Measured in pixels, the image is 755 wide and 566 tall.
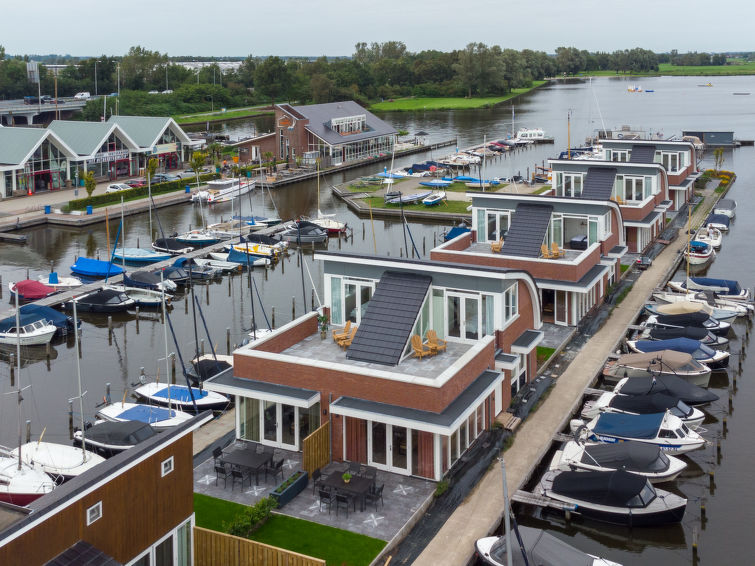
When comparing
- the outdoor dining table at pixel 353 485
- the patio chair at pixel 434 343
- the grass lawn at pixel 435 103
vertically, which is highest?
the grass lawn at pixel 435 103

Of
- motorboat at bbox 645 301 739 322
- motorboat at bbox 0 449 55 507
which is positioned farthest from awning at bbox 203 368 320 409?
motorboat at bbox 645 301 739 322

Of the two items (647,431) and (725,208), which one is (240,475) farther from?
(725,208)

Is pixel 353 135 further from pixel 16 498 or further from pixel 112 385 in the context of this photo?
pixel 16 498

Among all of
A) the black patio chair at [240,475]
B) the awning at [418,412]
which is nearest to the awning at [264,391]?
the awning at [418,412]

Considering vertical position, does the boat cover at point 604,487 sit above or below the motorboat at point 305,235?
below

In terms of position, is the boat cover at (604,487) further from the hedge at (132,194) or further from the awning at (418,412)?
the hedge at (132,194)

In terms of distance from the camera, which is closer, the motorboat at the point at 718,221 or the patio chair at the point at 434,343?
the patio chair at the point at 434,343

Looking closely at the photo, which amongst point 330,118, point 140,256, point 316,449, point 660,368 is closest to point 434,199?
point 140,256
